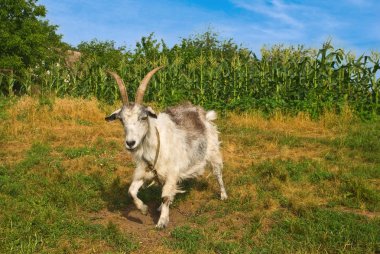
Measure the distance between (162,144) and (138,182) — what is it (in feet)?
2.33

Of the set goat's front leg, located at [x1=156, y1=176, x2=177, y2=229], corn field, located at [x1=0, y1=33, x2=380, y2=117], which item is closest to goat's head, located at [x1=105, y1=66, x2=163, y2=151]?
goat's front leg, located at [x1=156, y1=176, x2=177, y2=229]

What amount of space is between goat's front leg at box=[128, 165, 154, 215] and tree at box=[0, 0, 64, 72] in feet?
97.2

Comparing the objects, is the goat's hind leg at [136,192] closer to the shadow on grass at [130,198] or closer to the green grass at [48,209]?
the shadow on grass at [130,198]

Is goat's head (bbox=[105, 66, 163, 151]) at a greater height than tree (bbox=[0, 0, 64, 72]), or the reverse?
tree (bbox=[0, 0, 64, 72])

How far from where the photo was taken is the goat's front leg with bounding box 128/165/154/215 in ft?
21.5

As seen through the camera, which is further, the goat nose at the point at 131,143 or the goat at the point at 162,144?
the goat at the point at 162,144

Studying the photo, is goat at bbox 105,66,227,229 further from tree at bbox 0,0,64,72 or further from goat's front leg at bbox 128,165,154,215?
tree at bbox 0,0,64,72

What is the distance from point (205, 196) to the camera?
26.7 feet

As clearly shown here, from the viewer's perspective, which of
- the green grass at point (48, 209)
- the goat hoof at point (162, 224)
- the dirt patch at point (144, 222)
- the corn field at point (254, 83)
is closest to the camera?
the green grass at point (48, 209)

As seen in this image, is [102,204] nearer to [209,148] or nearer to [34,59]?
[209,148]

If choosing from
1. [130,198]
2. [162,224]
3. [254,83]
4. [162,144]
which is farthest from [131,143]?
[254,83]

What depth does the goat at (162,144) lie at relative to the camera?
6.03 meters

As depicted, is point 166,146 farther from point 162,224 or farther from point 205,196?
point 205,196

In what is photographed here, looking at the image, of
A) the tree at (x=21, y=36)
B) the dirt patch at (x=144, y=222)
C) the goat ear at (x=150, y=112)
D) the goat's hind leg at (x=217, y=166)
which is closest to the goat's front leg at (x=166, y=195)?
the dirt patch at (x=144, y=222)
